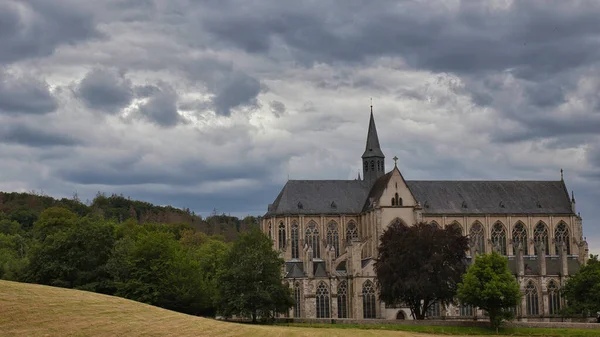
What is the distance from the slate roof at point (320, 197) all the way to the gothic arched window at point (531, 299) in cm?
2221

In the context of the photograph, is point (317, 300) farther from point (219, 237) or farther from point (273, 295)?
point (219, 237)

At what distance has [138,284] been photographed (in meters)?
81.8

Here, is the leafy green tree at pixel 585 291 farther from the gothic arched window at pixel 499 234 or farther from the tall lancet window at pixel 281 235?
the tall lancet window at pixel 281 235

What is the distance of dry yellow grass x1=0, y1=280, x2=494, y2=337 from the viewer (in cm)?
5109

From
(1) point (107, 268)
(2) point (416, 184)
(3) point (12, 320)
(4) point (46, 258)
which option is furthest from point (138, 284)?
(2) point (416, 184)

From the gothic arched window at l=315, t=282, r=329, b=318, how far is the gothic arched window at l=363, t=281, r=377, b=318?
4304mm

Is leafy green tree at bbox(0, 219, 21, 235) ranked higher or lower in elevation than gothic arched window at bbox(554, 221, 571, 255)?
higher

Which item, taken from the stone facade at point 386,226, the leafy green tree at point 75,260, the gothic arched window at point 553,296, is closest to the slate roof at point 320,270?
the stone facade at point 386,226

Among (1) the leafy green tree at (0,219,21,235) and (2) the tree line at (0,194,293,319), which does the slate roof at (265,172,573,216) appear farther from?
(1) the leafy green tree at (0,219,21,235)

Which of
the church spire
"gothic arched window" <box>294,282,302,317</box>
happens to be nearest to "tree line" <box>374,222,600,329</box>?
"gothic arched window" <box>294,282,302,317</box>

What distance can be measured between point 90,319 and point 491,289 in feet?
127

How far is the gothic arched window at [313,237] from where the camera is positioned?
351 ft

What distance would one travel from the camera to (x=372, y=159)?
11344 centimetres

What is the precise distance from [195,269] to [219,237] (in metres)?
81.5
